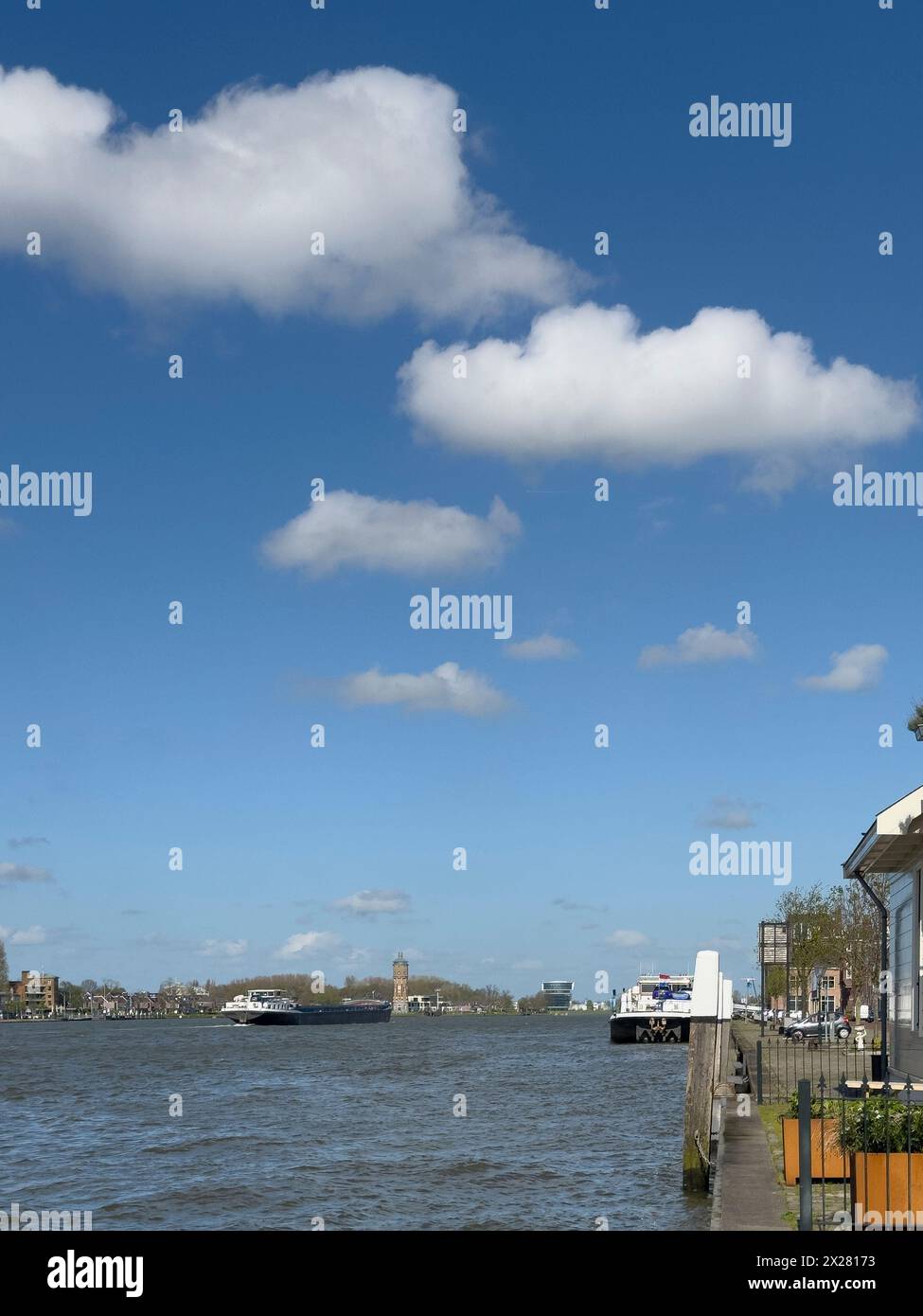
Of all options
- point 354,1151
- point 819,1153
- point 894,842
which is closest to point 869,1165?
point 819,1153

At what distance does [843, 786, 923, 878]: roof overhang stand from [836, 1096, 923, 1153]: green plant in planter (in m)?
7.68

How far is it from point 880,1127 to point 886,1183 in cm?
98

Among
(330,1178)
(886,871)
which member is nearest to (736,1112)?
(886,871)

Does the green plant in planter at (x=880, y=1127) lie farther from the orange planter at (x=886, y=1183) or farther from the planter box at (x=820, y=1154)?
the planter box at (x=820, y=1154)

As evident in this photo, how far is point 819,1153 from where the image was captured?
16.2 m

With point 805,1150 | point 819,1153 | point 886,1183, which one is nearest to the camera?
point 805,1150

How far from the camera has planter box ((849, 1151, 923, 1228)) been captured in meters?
13.1

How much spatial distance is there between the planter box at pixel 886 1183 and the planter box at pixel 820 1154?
4.38 feet

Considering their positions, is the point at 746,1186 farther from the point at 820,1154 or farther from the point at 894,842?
the point at 894,842

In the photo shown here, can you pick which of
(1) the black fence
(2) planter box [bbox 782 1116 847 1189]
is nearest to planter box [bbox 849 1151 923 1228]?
(2) planter box [bbox 782 1116 847 1189]

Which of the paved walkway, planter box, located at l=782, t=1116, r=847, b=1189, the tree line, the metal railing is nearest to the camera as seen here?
the metal railing

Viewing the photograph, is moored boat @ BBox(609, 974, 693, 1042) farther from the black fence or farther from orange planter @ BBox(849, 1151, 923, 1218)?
orange planter @ BBox(849, 1151, 923, 1218)

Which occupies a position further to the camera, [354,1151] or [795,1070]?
[795,1070]

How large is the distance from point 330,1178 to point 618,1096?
2215cm
